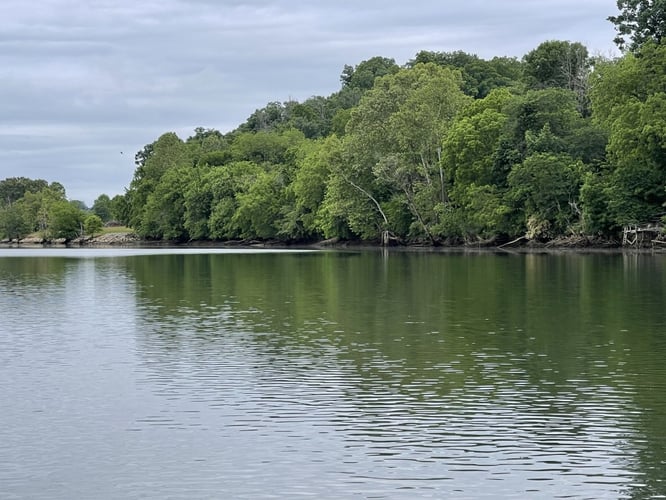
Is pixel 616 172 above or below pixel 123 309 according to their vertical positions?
above

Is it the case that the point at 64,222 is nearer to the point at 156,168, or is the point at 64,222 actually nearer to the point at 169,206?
the point at 156,168

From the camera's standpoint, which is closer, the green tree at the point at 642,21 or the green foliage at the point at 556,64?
the green tree at the point at 642,21

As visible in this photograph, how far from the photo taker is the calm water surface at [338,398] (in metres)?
13.6

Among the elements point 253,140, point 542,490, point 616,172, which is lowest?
point 542,490

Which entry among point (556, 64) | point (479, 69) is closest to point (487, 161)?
point (556, 64)

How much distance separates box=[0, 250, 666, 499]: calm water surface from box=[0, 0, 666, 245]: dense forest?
39.1 meters

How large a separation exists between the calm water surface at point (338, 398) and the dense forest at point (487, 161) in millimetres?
39110

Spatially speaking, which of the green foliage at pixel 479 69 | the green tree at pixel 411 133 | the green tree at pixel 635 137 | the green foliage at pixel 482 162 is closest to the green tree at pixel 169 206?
the green foliage at pixel 482 162

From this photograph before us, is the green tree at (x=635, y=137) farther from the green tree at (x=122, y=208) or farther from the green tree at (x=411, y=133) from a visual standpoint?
the green tree at (x=122, y=208)

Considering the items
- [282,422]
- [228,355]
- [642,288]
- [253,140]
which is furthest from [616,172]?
[253,140]

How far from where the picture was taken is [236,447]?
15.2 metres

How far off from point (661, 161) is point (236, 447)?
64133 mm

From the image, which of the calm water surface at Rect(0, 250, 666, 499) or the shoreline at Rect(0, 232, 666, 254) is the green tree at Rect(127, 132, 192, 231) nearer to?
the shoreline at Rect(0, 232, 666, 254)

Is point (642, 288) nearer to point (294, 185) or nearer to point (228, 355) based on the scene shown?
point (228, 355)
